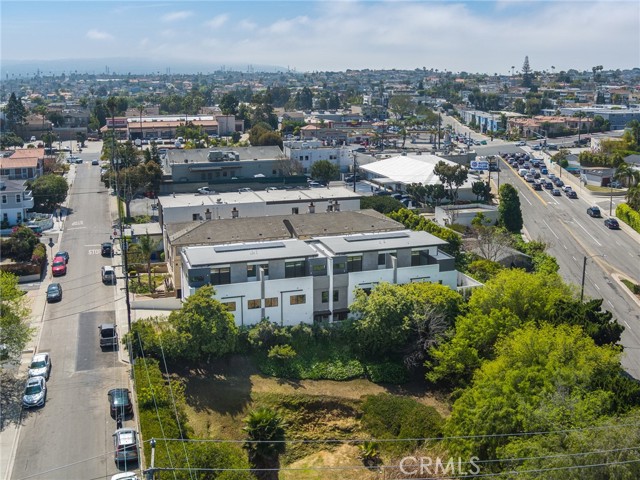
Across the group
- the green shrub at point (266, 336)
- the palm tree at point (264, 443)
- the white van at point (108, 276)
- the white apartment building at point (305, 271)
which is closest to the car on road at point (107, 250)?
the white van at point (108, 276)

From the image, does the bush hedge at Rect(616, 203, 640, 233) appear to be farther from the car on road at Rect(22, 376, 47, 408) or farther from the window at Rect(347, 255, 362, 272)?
the car on road at Rect(22, 376, 47, 408)

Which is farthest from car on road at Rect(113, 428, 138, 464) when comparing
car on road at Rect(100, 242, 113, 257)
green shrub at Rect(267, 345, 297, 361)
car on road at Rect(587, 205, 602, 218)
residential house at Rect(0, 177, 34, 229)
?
car on road at Rect(587, 205, 602, 218)

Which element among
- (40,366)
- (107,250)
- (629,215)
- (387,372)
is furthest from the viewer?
(629,215)

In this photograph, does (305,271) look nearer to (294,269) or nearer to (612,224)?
(294,269)

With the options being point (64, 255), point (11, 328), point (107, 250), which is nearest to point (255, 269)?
point (11, 328)

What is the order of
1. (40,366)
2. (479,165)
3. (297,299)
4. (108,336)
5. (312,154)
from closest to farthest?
(40,366)
(108,336)
(297,299)
(312,154)
(479,165)

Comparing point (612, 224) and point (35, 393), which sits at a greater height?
point (612, 224)
